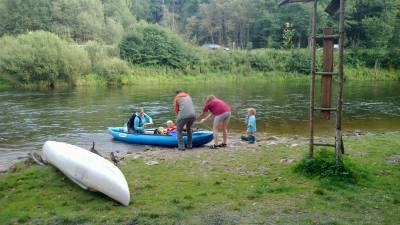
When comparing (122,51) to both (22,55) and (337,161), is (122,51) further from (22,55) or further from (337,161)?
(337,161)

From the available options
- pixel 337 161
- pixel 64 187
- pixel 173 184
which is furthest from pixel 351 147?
pixel 64 187

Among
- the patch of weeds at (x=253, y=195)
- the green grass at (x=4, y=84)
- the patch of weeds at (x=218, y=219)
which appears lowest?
the patch of weeds at (x=218, y=219)

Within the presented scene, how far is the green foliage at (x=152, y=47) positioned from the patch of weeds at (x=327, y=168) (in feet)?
163

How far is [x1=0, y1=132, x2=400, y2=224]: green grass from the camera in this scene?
6.36m

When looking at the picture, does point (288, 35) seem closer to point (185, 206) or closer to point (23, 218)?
point (185, 206)

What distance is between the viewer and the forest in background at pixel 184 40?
145ft

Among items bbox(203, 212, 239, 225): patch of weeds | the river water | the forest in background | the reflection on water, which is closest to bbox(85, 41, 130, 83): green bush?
the forest in background

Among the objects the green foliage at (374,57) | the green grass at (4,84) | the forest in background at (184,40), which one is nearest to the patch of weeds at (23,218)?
the forest in background at (184,40)

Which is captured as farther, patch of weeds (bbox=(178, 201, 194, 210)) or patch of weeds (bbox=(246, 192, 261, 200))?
patch of weeds (bbox=(246, 192, 261, 200))

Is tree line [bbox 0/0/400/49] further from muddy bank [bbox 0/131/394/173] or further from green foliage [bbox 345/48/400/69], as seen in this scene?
muddy bank [bbox 0/131/394/173]

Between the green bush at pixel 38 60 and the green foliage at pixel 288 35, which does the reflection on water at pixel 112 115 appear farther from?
the green foliage at pixel 288 35

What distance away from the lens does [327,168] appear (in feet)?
26.6

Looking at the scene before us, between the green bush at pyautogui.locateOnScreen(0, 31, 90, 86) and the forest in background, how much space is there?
0.09 m

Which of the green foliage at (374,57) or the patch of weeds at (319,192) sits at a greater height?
the green foliage at (374,57)
